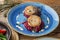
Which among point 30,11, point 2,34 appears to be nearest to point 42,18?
point 30,11

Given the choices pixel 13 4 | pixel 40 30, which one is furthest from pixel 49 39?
pixel 13 4

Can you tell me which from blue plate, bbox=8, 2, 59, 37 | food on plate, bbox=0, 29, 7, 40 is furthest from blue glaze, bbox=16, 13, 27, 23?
food on plate, bbox=0, 29, 7, 40

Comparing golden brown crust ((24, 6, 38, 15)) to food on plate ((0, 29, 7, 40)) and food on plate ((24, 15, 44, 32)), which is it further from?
food on plate ((0, 29, 7, 40))

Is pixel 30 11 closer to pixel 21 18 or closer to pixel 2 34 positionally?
pixel 21 18

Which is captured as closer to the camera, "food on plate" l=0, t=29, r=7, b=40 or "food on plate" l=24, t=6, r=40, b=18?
"food on plate" l=0, t=29, r=7, b=40

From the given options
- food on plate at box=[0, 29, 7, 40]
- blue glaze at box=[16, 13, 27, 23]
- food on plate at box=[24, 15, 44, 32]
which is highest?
blue glaze at box=[16, 13, 27, 23]

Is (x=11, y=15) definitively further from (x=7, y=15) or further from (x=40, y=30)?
(x=40, y=30)
